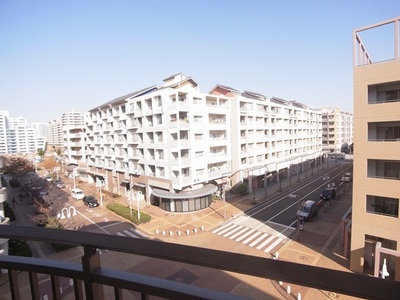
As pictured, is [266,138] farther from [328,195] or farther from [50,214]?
[50,214]

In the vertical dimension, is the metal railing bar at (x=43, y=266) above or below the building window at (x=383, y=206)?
above

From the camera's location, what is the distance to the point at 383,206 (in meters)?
11.7

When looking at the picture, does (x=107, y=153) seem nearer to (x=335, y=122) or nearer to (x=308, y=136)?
(x=308, y=136)

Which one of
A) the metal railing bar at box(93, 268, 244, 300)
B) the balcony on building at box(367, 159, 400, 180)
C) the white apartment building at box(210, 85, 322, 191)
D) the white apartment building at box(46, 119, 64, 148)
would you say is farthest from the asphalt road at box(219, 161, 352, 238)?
the white apartment building at box(46, 119, 64, 148)

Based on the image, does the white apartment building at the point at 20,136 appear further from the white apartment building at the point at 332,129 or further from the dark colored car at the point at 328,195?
the white apartment building at the point at 332,129

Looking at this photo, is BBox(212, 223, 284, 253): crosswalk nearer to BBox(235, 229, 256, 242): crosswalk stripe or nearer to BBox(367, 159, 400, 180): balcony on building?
BBox(235, 229, 256, 242): crosswalk stripe

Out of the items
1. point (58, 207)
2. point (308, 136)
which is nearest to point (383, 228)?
point (58, 207)

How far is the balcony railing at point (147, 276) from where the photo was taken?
1.00 metres

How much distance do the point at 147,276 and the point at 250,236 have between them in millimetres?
16909

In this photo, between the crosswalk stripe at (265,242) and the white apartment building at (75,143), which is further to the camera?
the white apartment building at (75,143)

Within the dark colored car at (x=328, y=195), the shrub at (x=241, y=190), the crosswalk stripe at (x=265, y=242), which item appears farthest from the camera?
the shrub at (x=241, y=190)

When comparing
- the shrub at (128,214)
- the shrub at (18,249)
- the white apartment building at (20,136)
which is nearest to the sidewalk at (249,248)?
the shrub at (128,214)

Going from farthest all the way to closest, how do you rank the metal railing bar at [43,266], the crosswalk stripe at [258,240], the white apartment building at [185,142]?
the white apartment building at [185,142] → the crosswalk stripe at [258,240] → the metal railing bar at [43,266]

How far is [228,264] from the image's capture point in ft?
3.91
